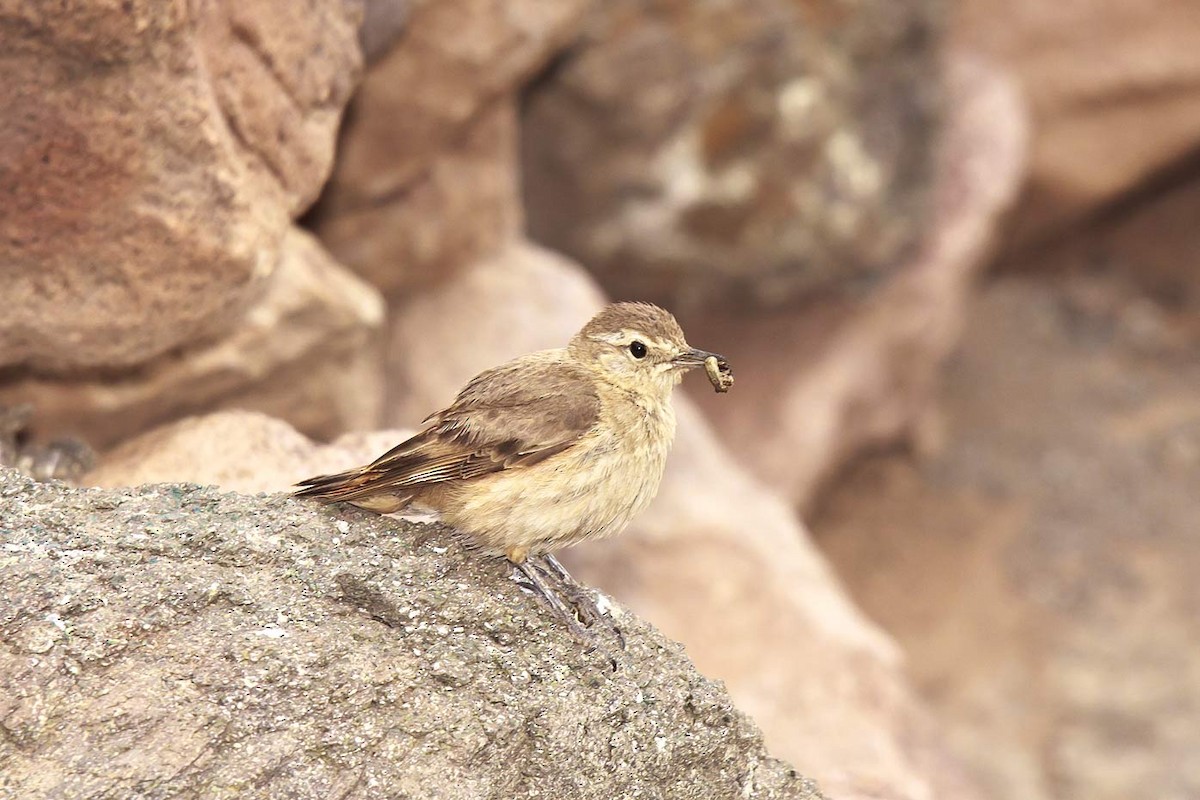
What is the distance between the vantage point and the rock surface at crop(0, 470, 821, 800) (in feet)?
11.7

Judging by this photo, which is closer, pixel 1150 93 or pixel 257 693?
pixel 257 693

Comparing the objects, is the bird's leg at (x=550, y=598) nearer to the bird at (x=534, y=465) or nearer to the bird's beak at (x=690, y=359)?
the bird at (x=534, y=465)

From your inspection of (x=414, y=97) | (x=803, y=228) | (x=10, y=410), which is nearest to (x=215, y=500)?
(x=10, y=410)

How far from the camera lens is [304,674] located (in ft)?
12.4

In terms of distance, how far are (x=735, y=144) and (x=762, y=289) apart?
4.53 ft

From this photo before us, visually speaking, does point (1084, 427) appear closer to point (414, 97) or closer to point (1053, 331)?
point (1053, 331)

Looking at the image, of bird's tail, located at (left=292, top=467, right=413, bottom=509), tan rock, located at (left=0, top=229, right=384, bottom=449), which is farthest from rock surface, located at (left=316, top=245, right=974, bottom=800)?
bird's tail, located at (left=292, top=467, right=413, bottom=509)

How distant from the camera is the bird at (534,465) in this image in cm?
452

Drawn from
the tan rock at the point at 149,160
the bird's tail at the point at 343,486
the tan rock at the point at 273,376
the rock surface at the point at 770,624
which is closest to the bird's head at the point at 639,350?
the bird's tail at the point at 343,486

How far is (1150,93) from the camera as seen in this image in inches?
543

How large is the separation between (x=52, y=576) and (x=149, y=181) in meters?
1.73

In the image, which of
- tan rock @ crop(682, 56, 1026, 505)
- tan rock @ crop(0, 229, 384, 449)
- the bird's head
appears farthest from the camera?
tan rock @ crop(682, 56, 1026, 505)

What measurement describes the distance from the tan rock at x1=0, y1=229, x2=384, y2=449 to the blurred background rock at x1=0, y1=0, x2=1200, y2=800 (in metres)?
0.02

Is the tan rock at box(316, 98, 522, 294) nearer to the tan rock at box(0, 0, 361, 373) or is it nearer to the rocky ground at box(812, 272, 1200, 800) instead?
the tan rock at box(0, 0, 361, 373)
